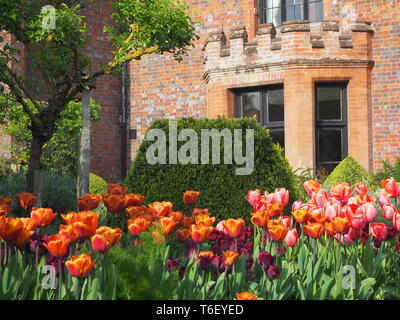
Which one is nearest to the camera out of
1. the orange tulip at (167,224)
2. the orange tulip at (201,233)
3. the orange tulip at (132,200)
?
the orange tulip at (201,233)

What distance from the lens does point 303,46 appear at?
11961 millimetres

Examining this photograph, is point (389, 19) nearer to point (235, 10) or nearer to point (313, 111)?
point (313, 111)

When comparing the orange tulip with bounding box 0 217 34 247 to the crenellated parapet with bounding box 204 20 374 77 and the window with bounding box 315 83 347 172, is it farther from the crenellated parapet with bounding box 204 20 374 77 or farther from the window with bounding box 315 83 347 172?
the window with bounding box 315 83 347 172

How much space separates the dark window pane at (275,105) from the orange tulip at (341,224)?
9890 mm

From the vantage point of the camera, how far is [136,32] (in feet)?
27.5

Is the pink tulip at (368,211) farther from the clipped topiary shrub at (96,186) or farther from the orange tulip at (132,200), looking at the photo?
the clipped topiary shrub at (96,186)

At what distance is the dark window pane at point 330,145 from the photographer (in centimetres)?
1247

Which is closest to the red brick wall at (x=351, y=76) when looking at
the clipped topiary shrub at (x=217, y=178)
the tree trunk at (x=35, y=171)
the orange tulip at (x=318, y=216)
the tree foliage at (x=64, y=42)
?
the tree foliage at (x=64, y=42)

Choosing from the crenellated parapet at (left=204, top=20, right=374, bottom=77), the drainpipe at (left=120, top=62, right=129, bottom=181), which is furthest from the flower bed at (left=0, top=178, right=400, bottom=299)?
the drainpipe at (left=120, top=62, right=129, bottom=181)

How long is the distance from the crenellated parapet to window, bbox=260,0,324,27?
6.98ft

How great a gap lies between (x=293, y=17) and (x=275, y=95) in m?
3.12

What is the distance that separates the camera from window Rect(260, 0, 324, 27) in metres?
14.3

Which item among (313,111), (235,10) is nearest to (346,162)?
(313,111)

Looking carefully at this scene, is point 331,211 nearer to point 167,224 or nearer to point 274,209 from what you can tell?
point 274,209
